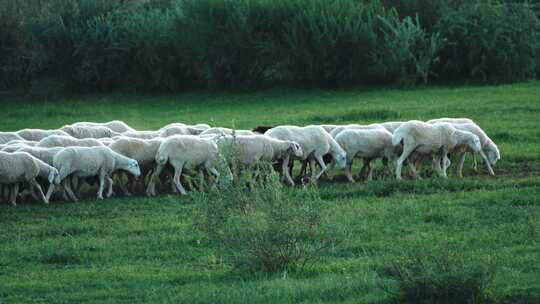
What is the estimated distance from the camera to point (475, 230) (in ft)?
38.4

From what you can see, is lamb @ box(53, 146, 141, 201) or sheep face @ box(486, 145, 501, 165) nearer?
lamb @ box(53, 146, 141, 201)

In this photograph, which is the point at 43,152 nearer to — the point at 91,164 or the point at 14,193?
the point at 14,193

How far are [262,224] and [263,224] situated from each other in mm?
13

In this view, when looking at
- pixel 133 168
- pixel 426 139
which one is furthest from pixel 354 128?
pixel 133 168

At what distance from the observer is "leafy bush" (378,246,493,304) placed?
27.9 feet

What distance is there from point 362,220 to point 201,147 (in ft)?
12.4

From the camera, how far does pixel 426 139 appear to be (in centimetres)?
1591

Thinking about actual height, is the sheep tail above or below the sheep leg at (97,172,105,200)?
above

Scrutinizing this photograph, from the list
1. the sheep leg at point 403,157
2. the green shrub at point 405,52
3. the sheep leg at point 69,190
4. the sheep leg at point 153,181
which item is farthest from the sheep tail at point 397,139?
the green shrub at point 405,52

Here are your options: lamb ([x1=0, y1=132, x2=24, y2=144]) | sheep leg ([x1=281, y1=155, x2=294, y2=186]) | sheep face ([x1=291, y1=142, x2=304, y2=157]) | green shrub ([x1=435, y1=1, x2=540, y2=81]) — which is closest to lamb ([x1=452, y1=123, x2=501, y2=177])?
sheep face ([x1=291, y1=142, x2=304, y2=157])

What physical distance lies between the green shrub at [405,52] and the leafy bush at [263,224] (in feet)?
66.3

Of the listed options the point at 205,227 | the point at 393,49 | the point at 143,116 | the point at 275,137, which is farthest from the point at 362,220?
the point at 393,49

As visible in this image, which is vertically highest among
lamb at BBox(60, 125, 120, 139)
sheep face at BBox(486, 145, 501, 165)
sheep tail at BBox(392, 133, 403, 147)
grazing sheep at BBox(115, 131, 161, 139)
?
sheep tail at BBox(392, 133, 403, 147)

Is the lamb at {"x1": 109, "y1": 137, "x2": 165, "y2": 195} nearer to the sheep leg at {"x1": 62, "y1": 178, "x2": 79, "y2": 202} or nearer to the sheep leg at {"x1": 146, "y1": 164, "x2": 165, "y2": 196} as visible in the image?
the sheep leg at {"x1": 146, "y1": 164, "x2": 165, "y2": 196}
